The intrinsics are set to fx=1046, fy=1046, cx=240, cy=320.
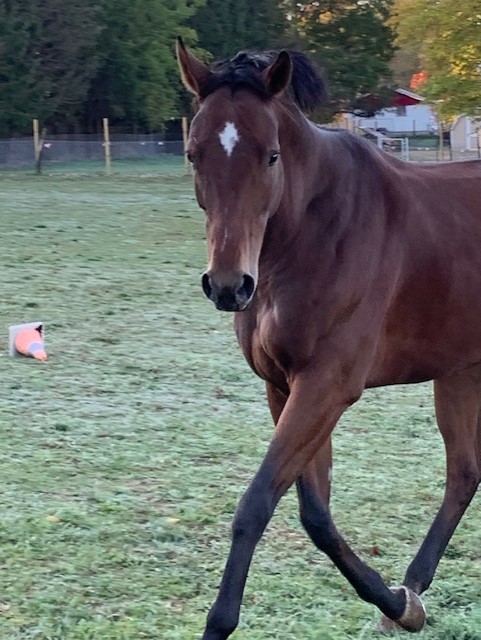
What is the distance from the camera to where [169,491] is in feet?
16.1

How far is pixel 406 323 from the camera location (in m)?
3.96

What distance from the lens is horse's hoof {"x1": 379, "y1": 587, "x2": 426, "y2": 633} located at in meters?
3.68

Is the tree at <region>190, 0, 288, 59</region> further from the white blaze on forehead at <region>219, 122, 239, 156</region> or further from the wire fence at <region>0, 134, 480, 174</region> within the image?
the white blaze on forehead at <region>219, 122, 239, 156</region>

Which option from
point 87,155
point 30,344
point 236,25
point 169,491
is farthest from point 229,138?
point 236,25

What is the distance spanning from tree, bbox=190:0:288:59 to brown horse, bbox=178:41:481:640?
45998 mm

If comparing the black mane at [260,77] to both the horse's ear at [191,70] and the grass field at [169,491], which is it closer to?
the horse's ear at [191,70]

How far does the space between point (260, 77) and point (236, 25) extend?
157 feet

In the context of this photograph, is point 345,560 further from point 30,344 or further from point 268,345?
point 30,344

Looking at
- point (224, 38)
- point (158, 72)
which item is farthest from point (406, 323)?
point (224, 38)

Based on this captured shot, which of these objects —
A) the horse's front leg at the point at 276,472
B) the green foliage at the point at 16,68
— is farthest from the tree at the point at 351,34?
the horse's front leg at the point at 276,472

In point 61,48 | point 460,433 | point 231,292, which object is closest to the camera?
point 231,292

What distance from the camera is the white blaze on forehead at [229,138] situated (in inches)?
124

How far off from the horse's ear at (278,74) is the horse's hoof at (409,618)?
1.79 m

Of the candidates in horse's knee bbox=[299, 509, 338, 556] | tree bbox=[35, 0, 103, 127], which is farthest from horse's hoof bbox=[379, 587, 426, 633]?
tree bbox=[35, 0, 103, 127]
